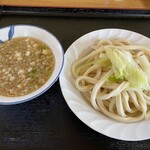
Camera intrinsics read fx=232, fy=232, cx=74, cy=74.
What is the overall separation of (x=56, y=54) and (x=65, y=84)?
0.17 meters

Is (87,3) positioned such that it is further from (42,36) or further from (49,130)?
(49,130)

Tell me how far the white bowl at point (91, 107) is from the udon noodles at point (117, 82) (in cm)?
3

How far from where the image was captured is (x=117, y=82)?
111 cm

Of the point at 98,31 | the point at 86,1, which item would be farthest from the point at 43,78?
the point at 86,1

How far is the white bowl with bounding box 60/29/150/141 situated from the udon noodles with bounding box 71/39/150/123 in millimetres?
31

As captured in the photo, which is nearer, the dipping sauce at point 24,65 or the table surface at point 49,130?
the table surface at point 49,130

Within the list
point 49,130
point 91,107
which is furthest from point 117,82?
point 49,130

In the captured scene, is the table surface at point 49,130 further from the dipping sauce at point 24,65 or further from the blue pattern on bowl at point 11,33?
the blue pattern on bowl at point 11,33

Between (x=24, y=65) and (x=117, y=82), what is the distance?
1.56 ft

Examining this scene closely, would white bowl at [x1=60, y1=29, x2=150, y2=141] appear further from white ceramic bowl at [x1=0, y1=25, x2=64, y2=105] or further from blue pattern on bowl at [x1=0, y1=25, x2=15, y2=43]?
blue pattern on bowl at [x1=0, y1=25, x2=15, y2=43]

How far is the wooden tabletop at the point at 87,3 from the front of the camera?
1.65m

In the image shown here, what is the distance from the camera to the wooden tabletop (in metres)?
1.65

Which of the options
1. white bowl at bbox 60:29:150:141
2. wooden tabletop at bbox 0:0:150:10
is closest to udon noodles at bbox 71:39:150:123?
white bowl at bbox 60:29:150:141

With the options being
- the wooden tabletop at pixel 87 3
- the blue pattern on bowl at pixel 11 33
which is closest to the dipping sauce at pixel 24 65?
the blue pattern on bowl at pixel 11 33
